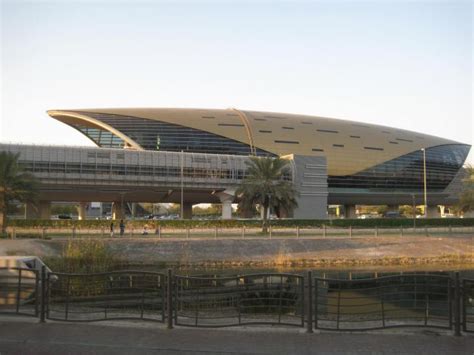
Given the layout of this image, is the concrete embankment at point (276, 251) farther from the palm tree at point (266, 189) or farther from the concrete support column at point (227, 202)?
the concrete support column at point (227, 202)

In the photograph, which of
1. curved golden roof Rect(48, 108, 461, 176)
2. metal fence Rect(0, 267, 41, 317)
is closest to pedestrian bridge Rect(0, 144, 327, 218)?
curved golden roof Rect(48, 108, 461, 176)

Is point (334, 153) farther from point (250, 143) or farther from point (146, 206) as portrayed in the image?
point (146, 206)

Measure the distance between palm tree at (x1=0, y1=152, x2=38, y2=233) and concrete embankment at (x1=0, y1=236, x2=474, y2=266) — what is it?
785cm

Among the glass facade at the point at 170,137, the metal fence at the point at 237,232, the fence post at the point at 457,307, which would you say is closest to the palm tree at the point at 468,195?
the metal fence at the point at 237,232

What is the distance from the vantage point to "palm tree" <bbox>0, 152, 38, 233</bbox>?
129 feet

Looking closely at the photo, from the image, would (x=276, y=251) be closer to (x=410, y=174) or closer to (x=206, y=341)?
(x=206, y=341)

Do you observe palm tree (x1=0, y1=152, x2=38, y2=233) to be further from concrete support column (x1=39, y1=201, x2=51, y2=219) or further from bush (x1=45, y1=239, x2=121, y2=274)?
concrete support column (x1=39, y1=201, x2=51, y2=219)

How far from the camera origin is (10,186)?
39.5m

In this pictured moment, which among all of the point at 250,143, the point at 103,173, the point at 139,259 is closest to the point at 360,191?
the point at 250,143

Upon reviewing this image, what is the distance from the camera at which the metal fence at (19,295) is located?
10.6 m

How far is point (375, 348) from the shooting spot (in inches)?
313

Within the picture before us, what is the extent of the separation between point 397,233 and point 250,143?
47700 mm

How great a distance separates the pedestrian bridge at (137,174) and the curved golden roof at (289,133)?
10.8 m

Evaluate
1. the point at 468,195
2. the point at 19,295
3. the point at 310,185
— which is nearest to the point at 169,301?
the point at 19,295
